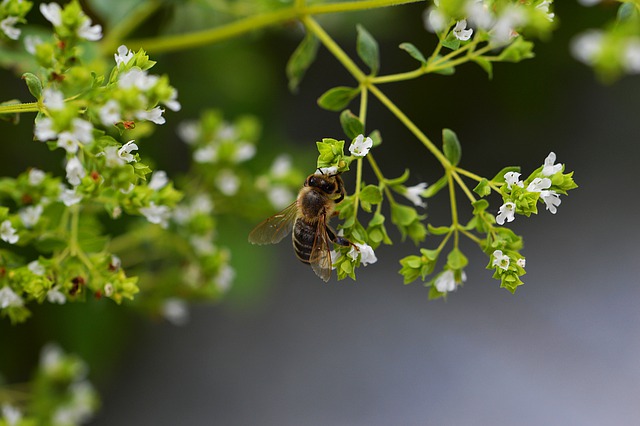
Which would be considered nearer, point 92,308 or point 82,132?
point 82,132

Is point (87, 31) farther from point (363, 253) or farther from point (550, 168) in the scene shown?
point (550, 168)

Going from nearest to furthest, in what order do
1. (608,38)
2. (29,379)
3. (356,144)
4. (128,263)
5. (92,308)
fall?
(608,38)
(356,144)
(128,263)
(92,308)
(29,379)

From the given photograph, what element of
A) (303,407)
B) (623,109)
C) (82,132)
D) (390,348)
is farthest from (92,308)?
(623,109)

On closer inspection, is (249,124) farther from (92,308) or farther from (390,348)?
(390,348)

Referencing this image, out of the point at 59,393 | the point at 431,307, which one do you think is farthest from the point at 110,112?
the point at 431,307

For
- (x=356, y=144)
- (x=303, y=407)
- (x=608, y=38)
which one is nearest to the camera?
(x=608, y=38)

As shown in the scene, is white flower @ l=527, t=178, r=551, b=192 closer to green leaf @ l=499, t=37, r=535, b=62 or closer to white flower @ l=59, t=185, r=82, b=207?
green leaf @ l=499, t=37, r=535, b=62

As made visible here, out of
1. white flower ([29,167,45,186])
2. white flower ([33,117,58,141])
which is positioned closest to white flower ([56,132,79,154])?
white flower ([33,117,58,141])

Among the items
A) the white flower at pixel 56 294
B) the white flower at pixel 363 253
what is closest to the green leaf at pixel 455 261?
the white flower at pixel 363 253
